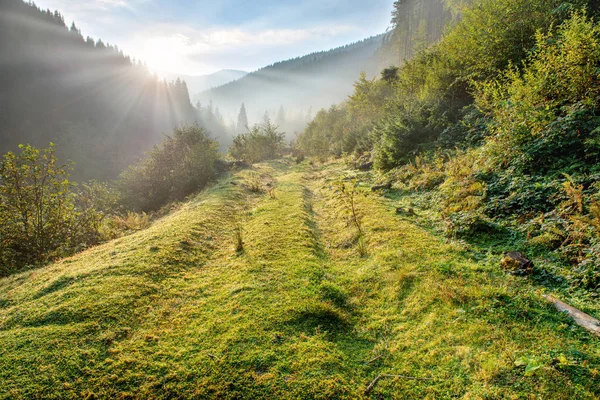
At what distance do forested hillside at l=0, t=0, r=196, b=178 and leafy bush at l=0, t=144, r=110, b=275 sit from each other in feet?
279

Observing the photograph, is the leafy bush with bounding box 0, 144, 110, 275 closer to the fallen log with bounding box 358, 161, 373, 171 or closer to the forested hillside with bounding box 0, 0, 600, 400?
the forested hillside with bounding box 0, 0, 600, 400

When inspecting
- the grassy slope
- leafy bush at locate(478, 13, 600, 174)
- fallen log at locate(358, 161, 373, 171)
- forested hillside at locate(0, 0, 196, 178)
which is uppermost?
forested hillside at locate(0, 0, 196, 178)

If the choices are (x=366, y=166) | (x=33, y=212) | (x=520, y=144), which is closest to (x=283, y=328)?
(x=520, y=144)

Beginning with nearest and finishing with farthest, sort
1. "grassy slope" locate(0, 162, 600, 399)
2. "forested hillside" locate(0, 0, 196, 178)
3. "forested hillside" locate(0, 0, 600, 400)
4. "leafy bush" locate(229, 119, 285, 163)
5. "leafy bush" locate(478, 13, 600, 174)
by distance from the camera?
1. "grassy slope" locate(0, 162, 600, 399)
2. "forested hillside" locate(0, 0, 600, 400)
3. "leafy bush" locate(478, 13, 600, 174)
4. "leafy bush" locate(229, 119, 285, 163)
5. "forested hillside" locate(0, 0, 196, 178)

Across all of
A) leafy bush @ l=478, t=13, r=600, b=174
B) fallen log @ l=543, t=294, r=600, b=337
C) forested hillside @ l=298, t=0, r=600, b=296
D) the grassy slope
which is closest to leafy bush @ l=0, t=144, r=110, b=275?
the grassy slope

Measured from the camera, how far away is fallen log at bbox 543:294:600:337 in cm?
332

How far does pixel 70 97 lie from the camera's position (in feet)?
320

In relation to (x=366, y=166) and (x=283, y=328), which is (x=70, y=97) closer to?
(x=366, y=166)

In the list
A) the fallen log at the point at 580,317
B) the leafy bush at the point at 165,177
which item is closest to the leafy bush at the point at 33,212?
the leafy bush at the point at 165,177

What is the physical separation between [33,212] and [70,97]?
126421 millimetres

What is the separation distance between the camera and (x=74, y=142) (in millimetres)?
83500

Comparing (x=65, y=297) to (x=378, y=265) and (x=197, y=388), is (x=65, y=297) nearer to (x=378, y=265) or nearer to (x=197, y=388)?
(x=197, y=388)

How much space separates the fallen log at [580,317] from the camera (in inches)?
131

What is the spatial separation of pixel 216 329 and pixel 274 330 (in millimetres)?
914
